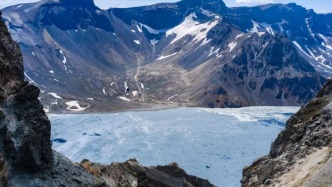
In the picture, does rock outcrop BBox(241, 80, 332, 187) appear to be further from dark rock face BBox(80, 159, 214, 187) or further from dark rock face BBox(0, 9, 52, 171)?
dark rock face BBox(0, 9, 52, 171)

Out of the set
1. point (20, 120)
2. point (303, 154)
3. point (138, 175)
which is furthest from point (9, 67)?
point (303, 154)

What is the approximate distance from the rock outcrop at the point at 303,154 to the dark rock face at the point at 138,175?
13727 mm

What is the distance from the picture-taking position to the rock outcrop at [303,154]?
23.5m

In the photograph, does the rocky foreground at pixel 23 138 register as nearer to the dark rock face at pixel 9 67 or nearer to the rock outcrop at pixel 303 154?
the dark rock face at pixel 9 67

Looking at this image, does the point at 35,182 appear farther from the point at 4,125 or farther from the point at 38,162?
the point at 4,125

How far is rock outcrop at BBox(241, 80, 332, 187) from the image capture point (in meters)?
23.5

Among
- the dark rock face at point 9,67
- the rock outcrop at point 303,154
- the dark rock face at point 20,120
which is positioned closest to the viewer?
the rock outcrop at point 303,154

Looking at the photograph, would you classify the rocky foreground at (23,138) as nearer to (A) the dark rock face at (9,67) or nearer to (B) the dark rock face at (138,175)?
(A) the dark rock face at (9,67)

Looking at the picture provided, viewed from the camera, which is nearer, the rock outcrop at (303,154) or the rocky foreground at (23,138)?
the rock outcrop at (303,154)

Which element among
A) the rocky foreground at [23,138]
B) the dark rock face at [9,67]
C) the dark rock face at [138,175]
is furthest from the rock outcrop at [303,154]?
the dark rock face at [9,67]

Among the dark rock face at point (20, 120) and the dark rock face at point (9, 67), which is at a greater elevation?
the dark rock face at point (9, 67)

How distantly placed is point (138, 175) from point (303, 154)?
22543 mm

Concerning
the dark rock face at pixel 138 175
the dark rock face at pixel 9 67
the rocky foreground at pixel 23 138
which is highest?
the dark rock face at pixel 9 67

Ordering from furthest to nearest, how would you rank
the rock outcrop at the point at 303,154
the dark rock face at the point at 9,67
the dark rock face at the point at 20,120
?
the dark rock face at the point at 9,67 < the dark rock face at the point at 20,120 < the rock outcrop at the point at 303,154
